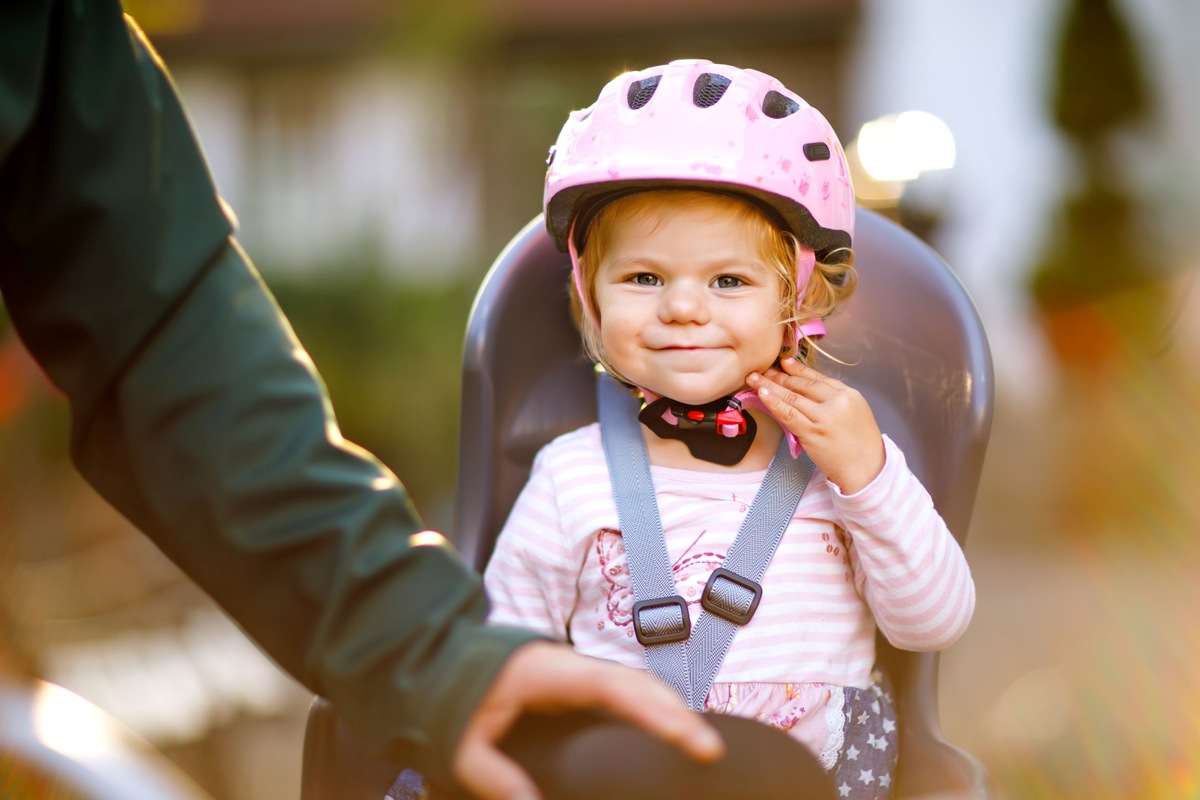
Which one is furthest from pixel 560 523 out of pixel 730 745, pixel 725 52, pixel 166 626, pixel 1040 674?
pixel 725 52

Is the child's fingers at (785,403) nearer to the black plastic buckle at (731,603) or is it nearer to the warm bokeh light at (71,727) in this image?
the black plastic buckle at (731,603)

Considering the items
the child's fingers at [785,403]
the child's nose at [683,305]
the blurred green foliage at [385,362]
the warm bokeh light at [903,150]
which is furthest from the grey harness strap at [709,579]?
the warm bokeh light at [903,150]

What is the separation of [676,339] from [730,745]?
32.7 inches

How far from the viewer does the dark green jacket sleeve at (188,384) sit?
0.95m

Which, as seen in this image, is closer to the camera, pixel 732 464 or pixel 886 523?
pixel 886 523

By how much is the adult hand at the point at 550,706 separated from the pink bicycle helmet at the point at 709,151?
867 mm

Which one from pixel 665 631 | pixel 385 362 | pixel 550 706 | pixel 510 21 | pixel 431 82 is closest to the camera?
pixel 550 706

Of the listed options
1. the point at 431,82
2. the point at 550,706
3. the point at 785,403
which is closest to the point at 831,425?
the point at 785,403

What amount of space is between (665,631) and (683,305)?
1.41ft

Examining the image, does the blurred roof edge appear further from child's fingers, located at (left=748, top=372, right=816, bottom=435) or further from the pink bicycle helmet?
child's fingers, located at (left=748, top=372, right=816, bottom=435)

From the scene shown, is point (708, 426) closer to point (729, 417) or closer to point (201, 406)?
point (729, 417)

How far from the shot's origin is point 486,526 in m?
1.90

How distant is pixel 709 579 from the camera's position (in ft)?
5.33

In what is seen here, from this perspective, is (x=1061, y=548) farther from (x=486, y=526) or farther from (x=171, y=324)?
(x=171, y=324)
